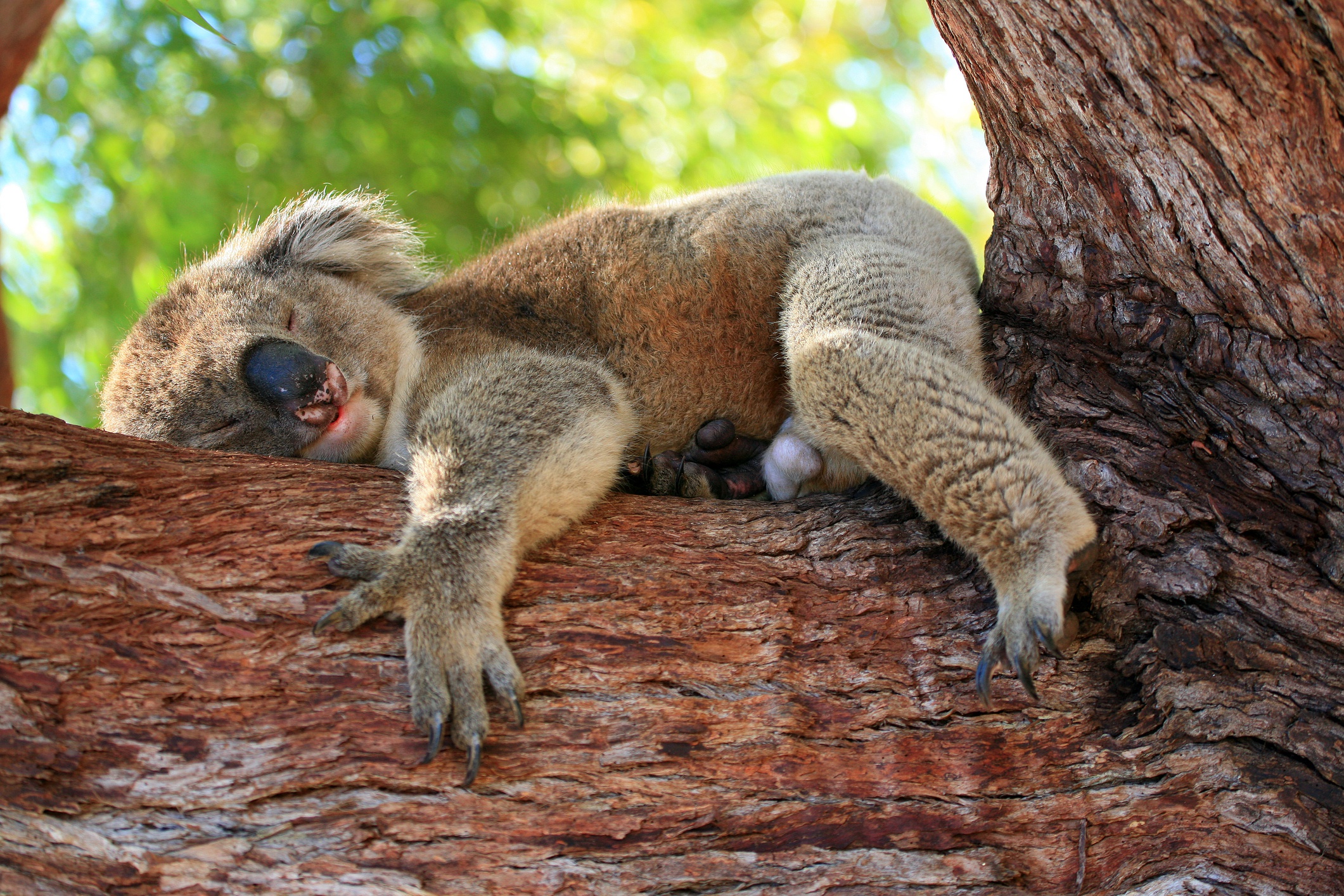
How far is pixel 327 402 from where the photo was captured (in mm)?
2887

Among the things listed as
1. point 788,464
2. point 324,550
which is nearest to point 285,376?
point 324,550

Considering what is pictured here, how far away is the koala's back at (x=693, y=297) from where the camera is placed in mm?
3387

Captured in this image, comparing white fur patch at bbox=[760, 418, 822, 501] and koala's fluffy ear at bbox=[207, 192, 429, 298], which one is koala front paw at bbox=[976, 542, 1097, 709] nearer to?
white fur patch at bbox=[760, 418, 822, 501]

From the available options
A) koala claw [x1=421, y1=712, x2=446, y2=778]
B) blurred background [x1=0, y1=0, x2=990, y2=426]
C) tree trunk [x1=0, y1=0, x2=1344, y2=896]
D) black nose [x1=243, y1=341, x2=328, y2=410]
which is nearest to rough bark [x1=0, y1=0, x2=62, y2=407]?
blurred background [x1=0, y1=0, x2=990, y2=426]

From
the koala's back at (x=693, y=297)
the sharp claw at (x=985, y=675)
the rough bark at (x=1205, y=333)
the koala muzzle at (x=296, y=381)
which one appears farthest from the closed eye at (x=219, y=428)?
the rough bark at (x=1205, y=333)

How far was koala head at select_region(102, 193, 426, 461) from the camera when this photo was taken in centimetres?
291

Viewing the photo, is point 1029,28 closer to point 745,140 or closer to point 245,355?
point 245,355

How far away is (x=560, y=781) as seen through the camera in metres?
2.09

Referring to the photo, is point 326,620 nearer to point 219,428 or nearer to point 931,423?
point 219,428

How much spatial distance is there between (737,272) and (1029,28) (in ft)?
4.19

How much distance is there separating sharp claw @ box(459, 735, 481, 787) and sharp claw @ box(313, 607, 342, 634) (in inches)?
16.1

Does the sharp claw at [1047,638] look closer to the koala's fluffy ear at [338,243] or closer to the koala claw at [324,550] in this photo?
the koala claw at [324,550]

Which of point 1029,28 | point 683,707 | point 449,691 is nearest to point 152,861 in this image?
point 449,691

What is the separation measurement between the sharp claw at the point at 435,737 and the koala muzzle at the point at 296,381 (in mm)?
1194
